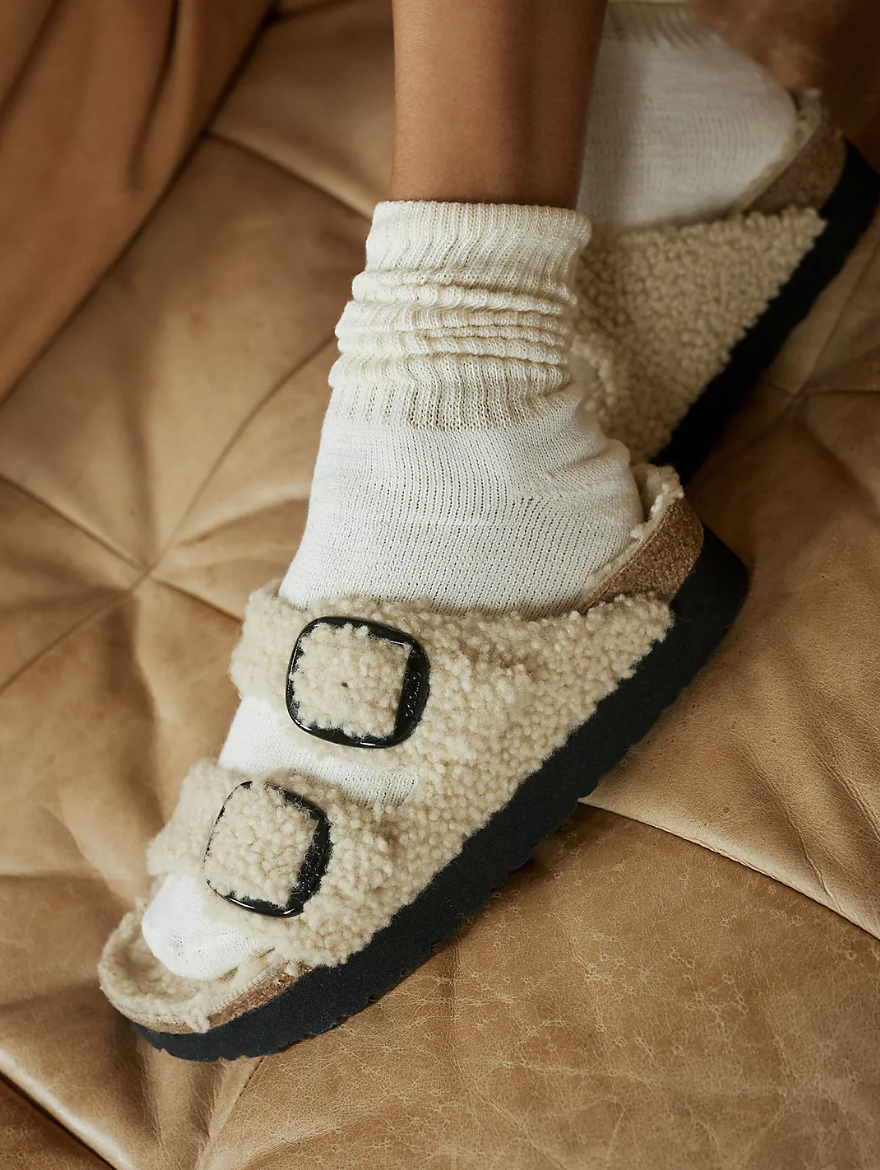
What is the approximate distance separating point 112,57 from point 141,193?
0.34 feet

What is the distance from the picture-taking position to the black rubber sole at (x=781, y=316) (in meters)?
0.74

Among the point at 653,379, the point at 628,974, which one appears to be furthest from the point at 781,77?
the point at 628,974

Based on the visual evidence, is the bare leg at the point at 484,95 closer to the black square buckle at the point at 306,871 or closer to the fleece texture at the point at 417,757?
the fleece texture at the point at 417,757

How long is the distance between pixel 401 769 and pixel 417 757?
0.01 meters

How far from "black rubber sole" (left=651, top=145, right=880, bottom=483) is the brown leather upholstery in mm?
28

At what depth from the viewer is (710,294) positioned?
0.71 meters

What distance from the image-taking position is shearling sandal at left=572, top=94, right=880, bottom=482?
70 cm

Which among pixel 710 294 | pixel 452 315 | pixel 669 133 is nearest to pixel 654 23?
pixel 669 133

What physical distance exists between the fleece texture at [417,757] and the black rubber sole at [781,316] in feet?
0.57

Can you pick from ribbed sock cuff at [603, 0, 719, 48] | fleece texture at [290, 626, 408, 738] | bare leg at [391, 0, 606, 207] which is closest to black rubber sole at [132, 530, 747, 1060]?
fleece texture at [290, 626, 408, 738]

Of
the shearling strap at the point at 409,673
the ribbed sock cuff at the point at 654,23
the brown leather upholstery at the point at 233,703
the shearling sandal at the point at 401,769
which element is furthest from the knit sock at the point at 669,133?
the shearling strap at the point at 409,673

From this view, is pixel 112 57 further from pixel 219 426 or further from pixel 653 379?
pixel 653 379

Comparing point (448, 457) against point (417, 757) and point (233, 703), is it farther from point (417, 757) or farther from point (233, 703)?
point (233, 703)

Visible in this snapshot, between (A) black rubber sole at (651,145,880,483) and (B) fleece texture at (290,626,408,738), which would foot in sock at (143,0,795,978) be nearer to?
(B) fleece texture at (290,626,408,738)
